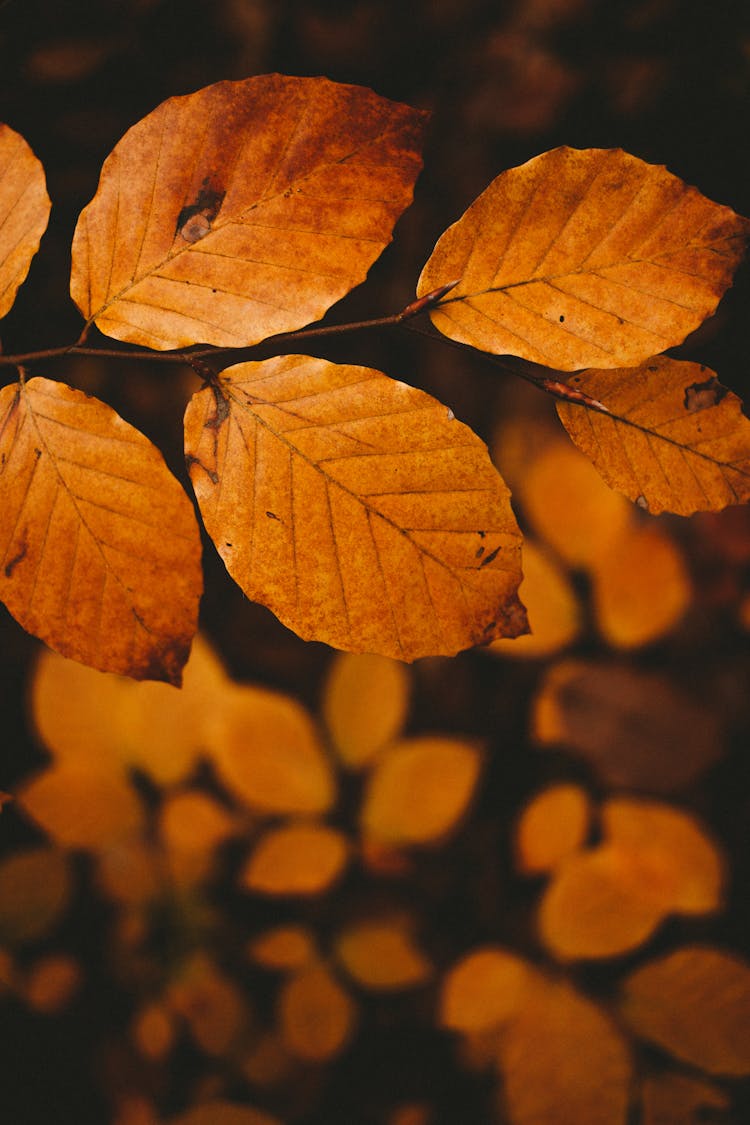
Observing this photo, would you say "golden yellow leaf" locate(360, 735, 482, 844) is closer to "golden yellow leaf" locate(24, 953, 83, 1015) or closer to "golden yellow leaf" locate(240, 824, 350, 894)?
"golden yellow leaf" locate(240, 824, 350, 894)

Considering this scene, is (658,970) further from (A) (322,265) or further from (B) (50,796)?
(A) (322,265)

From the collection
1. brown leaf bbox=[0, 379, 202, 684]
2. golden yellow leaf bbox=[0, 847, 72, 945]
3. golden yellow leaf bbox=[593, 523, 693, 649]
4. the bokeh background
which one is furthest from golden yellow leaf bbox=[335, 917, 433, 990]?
brown leaf bbox=[0, 379, 202, 684]

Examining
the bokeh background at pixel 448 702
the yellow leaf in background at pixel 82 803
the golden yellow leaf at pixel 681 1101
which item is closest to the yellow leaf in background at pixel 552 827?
the bokeh background at pixel 448 702

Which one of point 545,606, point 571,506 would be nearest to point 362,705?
point 545,606

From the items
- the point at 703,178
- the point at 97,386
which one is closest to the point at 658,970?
the point at 703,178

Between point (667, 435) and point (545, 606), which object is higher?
point (667, 435)

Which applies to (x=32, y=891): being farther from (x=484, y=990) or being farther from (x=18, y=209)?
(x=18, y=209)
